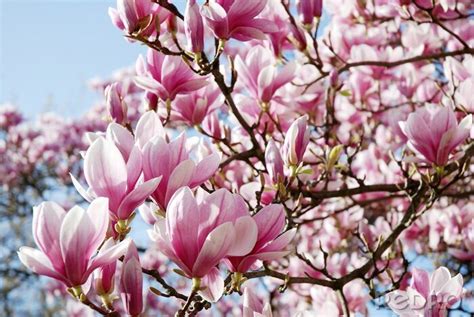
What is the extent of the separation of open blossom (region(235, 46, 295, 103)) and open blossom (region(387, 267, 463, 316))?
84 centimetres

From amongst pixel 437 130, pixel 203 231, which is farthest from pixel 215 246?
pixel 437 130

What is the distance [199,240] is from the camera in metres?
1.10

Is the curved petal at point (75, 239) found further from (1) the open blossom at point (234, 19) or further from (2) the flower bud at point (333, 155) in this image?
(2) the flower bud at point (333, 155)

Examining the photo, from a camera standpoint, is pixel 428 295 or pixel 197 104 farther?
pixel 197 104

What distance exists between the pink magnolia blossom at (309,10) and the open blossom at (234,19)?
629 mm

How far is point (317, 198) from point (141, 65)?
0.67 meters

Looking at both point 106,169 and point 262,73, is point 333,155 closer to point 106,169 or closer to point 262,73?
point 262,73

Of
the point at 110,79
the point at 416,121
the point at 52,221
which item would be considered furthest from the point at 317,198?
the point at 110,79

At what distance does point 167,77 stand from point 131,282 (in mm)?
750

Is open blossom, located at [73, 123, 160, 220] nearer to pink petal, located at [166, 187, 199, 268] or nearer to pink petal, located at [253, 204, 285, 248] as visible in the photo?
pink petal, located at [166, 187, 199, 268]

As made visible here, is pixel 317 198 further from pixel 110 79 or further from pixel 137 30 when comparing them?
pixel 110 79

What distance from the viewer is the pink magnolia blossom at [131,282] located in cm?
109

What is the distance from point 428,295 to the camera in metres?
1.39

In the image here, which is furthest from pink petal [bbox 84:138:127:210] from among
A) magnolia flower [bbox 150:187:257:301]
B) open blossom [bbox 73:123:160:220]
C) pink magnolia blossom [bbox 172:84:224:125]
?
pink magnolia blossom [bbox 172:84:224:125]
